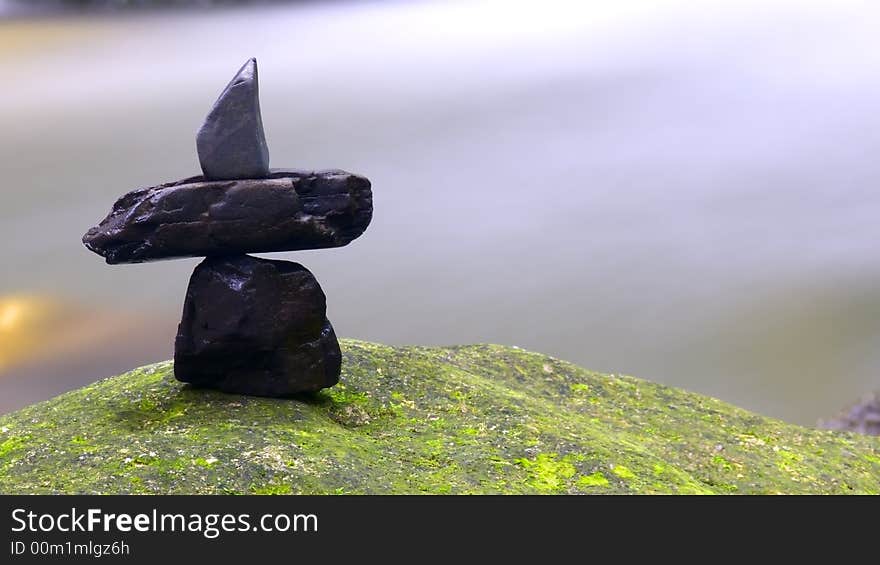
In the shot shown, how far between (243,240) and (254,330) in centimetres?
86

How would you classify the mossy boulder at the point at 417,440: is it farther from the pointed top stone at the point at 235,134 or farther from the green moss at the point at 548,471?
the pointed top stone at the point at 235,134

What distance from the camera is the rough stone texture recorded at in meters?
15.5

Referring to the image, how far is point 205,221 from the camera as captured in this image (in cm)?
884

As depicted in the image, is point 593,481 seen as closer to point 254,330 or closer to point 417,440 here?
point 417,440

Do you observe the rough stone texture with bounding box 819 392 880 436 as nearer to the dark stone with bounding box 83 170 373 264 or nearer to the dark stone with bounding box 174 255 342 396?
the dark stone with bounding box 174 255 342 396

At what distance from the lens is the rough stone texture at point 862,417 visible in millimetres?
15477

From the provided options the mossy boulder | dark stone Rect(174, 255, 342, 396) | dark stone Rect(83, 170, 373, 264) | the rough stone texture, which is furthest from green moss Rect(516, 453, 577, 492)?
the rough stone texture

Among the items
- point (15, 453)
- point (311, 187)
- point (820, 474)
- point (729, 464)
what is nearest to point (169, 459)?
point (15, 453)

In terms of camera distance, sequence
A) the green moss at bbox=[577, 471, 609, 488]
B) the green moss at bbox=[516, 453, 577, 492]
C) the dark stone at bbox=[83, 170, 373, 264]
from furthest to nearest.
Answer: the dark stone at bbox=[83, 170, 373, 264] < the green moss at bbox=[577, 471, 609, 488] < the green moss at bbox=[516, 453, 577, 492]

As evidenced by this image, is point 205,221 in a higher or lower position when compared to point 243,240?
higher

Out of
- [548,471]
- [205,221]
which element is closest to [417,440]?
[548,471]

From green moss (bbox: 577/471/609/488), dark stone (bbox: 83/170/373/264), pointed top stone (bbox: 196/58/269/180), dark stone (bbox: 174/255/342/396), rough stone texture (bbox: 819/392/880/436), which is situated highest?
pointed top stone (bbox: 196/58/269/180)

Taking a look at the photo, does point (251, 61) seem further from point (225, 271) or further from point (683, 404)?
point (683, 404)

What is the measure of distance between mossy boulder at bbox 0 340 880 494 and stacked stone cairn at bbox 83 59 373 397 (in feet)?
1.35
